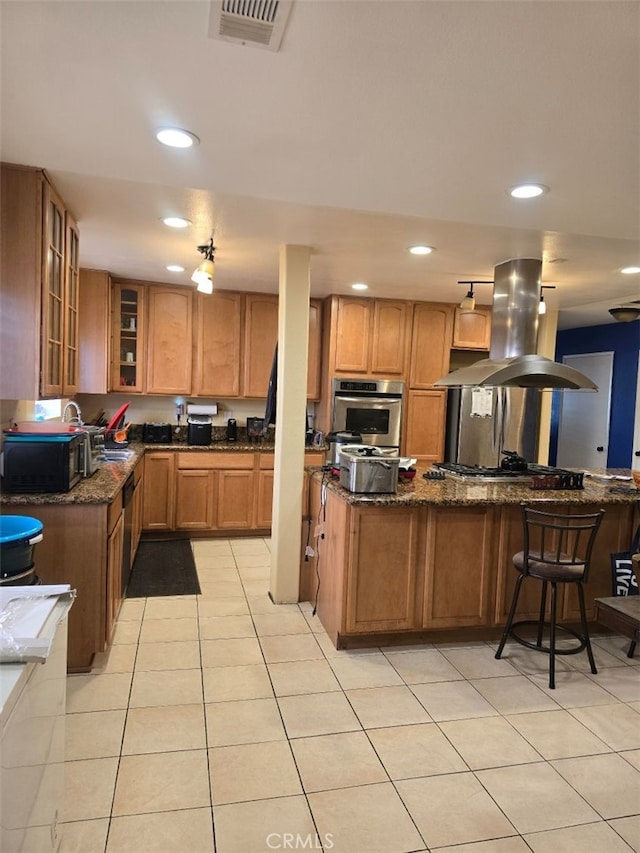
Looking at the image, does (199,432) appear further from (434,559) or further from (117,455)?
(434,559)

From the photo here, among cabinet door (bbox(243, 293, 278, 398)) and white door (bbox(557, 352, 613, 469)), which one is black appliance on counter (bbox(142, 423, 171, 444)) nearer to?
cabinet door (bbox(243, 293, 278, 398))

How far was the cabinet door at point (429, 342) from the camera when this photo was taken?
543 centimetres

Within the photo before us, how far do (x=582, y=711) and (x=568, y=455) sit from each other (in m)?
4.84

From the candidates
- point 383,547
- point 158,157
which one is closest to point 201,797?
point 383,547

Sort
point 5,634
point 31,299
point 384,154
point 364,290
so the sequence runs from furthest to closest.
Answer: point 364,290 → point 31,299 → point 384,154 → point 5,634

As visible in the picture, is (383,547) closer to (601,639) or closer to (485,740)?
(485,740)

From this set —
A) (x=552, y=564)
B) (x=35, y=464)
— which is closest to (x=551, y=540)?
(x=552, y=564)

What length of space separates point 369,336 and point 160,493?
2.42 meters

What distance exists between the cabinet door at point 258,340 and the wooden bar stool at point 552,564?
3.05m

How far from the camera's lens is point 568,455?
22.8 ft

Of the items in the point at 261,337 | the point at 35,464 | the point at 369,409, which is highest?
the point at 261,337

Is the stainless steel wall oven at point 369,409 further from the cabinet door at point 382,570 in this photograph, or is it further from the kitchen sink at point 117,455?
the cabinet door at point 382,570

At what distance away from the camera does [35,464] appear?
9.25 feet

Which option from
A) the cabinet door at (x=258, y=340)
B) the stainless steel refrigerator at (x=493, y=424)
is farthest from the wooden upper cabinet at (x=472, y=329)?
the cabinet door at (x=258, y=340)
